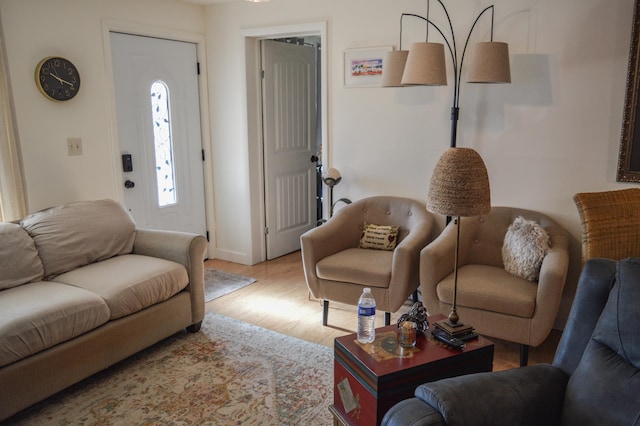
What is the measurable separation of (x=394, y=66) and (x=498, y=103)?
0.73 meters

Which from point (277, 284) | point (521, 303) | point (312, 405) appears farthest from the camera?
point (277, 284)

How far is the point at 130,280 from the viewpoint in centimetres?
271

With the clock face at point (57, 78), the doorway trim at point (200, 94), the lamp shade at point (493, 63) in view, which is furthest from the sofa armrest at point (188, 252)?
the lamp shade at point (493, 63)

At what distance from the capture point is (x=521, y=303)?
2.51 metres

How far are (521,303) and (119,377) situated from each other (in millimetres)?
2178

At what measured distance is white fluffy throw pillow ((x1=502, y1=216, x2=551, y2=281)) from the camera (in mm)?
2707

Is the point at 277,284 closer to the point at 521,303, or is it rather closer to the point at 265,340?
the point at 265,340

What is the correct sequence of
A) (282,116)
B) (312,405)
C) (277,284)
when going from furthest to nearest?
(282,116) → (277,284) → (312,405)

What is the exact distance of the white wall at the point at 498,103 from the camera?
285cm

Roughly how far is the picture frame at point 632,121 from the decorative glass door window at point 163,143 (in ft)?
10.8

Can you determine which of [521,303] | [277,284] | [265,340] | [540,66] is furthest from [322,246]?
[540,66]

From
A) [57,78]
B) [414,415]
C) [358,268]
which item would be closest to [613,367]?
[414,415]

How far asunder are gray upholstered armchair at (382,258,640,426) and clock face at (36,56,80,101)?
295cm

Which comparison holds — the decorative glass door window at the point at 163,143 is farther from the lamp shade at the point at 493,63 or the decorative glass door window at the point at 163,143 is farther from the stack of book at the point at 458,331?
the stack of book at the point at 458,331
